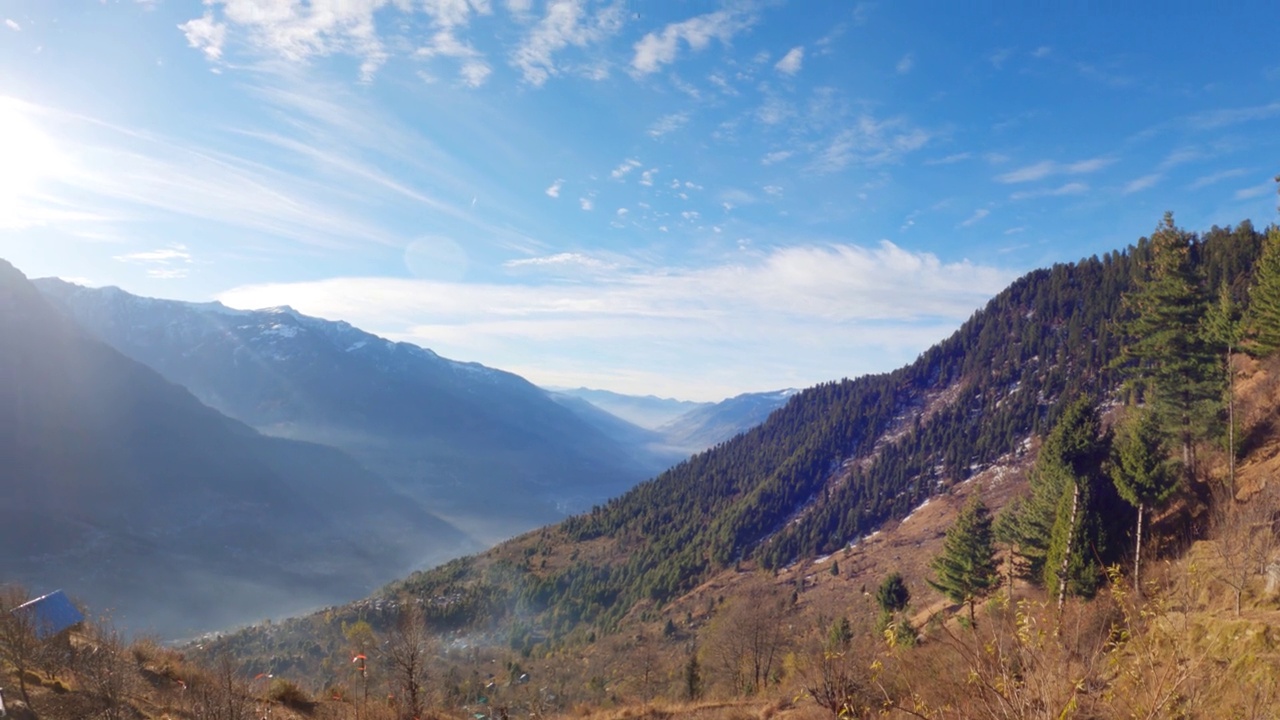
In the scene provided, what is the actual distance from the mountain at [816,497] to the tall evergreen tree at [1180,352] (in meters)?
27.8

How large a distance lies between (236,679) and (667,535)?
9871cm

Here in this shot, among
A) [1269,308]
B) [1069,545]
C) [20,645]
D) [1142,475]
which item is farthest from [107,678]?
[1269,308]

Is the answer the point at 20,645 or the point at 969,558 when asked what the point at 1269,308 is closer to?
the point at 969,558

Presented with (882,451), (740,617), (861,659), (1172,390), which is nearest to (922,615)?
(740,617)

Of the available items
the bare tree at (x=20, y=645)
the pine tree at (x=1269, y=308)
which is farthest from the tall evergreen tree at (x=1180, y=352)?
the bare tree at (x=20, y=645)

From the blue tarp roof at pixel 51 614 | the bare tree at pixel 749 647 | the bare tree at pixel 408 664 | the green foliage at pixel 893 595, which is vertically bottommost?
the bare tree at pixel 749 647

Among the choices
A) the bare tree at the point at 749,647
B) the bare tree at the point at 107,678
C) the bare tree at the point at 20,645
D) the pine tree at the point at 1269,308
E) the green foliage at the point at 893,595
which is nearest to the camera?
the bare tree at the point at 107,678

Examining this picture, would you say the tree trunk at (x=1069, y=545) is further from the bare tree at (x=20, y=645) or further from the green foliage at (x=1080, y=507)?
the bare tree at (x=20, y=645)

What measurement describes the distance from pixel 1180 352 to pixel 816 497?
86673 millimetres

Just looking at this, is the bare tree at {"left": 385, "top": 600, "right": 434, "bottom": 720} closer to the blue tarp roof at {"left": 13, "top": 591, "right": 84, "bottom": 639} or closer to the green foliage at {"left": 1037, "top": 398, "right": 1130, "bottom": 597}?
the blue tarp roof at {"left": 13, "top": 591, "right": 84, "bottom": 639}

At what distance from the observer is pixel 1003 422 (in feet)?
308

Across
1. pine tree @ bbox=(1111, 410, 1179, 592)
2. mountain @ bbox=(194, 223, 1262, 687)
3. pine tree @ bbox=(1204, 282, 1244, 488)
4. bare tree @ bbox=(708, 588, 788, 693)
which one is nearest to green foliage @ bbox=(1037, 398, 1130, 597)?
pine tree @ bbox=(1111, 410, 1179, 592)

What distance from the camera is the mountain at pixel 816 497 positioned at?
82.6 metres

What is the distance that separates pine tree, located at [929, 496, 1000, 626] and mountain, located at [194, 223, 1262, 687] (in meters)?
17.9
